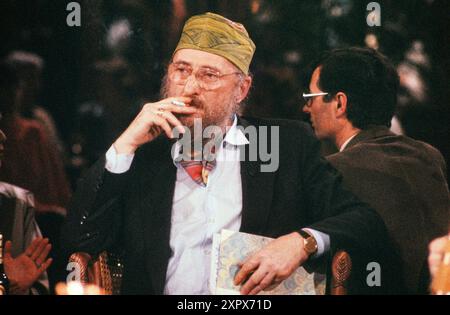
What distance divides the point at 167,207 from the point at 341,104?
865 mm

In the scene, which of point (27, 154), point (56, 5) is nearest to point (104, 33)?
point (56, 5)

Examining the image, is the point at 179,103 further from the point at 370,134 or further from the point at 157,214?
the point at 370,134

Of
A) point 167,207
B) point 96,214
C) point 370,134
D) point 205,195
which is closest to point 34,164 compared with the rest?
point 96,214

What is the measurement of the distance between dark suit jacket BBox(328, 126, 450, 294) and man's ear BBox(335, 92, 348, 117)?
0.41 ft

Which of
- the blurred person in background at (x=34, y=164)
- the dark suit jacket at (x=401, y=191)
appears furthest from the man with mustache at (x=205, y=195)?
the blurred person in background at (x=34, y=164)

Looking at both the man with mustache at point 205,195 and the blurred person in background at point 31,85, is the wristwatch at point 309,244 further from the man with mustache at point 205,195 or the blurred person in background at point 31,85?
the blurred person in background at point 31,85

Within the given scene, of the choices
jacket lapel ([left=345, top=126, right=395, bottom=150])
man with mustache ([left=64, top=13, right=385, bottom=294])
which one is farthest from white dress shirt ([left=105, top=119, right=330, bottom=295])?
jacket lapel ([left=345, top=126, right=395, bottom=150])

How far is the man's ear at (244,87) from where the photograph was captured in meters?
2.95

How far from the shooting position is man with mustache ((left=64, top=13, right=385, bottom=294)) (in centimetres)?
266

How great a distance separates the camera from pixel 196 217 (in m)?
2.78

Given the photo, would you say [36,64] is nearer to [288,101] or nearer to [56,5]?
[56,5]

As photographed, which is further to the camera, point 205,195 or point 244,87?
point 244,87

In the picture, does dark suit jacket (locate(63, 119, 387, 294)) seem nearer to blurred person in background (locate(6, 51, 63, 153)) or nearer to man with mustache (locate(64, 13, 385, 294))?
man with mustache (locate(64, 13, 385, 294))

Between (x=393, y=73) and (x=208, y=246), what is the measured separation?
3.60 feet
